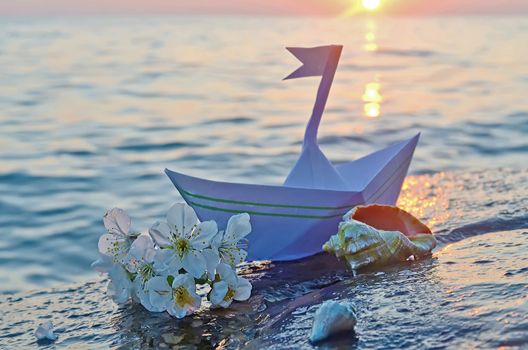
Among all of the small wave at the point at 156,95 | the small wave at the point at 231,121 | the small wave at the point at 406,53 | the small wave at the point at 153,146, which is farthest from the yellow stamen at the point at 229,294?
the small wave at the point at 406,53

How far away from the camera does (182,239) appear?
9.52 ft

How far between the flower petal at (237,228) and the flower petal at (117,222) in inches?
16.0

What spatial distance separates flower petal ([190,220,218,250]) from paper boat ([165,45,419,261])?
1.24ft

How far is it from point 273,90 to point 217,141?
14.5ft

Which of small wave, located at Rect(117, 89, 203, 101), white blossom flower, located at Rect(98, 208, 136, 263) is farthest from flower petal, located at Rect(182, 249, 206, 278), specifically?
small wave, located at Rect(117, 89, 203, 101)

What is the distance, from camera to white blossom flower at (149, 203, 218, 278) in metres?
2.88

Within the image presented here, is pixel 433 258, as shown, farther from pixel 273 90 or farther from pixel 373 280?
pixel 273 90

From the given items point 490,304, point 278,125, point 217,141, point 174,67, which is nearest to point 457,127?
point 278,125

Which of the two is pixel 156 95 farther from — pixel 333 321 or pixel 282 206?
pixel 333 321

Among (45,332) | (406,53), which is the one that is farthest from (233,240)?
(406,53)

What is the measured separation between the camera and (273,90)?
42.1 ft

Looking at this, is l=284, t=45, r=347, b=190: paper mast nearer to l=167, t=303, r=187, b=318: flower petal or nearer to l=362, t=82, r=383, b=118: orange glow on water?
l=167, t=303, r=187, b=318: flower petal

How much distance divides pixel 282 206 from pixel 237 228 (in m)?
0.40

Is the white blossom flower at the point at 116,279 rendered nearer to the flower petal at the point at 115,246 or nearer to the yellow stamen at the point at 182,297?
the flower petal at the point at 115,246
